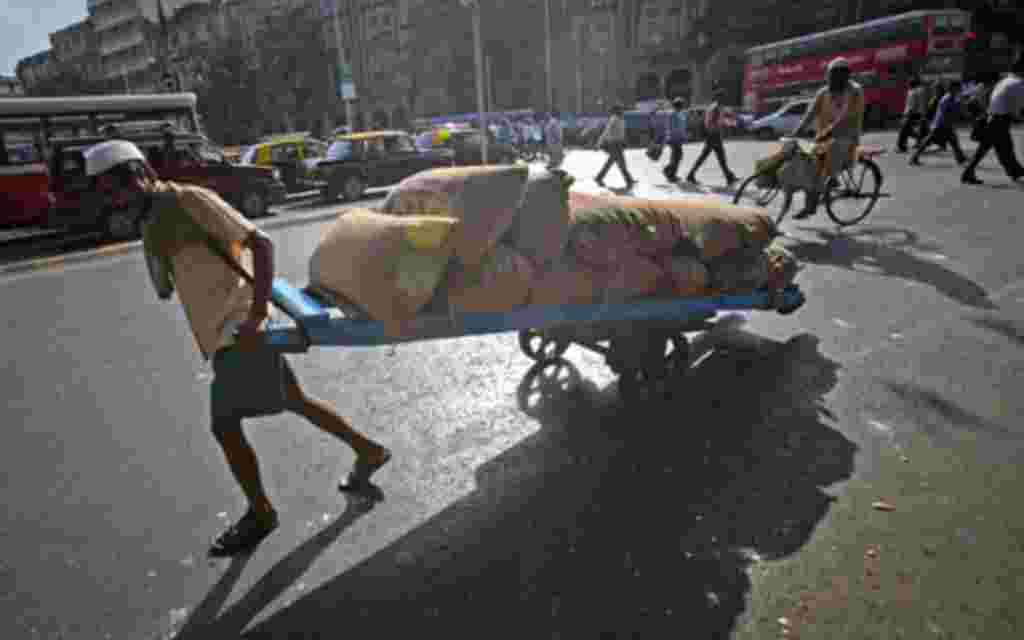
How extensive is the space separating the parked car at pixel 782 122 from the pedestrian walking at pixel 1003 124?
17629mm

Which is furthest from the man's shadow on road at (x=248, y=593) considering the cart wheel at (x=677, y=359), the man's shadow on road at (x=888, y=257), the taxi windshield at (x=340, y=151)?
the taxi windshield at (x=340, y=151)

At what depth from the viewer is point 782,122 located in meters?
26.7

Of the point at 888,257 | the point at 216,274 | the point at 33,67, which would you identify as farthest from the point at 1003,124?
the point at 33,67

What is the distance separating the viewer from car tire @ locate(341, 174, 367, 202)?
50.5 ft

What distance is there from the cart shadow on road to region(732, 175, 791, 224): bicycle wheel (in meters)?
3.87

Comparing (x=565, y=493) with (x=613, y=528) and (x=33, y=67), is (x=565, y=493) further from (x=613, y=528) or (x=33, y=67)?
(x=33, y=67)

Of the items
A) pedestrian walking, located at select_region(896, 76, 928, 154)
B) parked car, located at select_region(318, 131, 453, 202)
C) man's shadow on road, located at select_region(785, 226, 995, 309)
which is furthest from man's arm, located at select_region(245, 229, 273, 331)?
pedestrian walking, located at select_region(896, 76, 928, 154)

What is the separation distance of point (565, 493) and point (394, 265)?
126 cm

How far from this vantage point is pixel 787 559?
91.6 inches

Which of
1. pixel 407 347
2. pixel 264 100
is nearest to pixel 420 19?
pixel 264 100

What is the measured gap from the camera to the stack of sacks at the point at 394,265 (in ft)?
8.24

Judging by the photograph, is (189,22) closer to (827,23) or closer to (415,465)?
(827,23)

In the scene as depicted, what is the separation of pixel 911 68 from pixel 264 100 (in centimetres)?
4158

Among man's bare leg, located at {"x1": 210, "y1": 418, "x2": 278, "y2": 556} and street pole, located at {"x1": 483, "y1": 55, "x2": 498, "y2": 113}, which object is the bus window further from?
street pole, located at {"x1": 483, "y1": 55, "x2": 498, "y2": 113}
